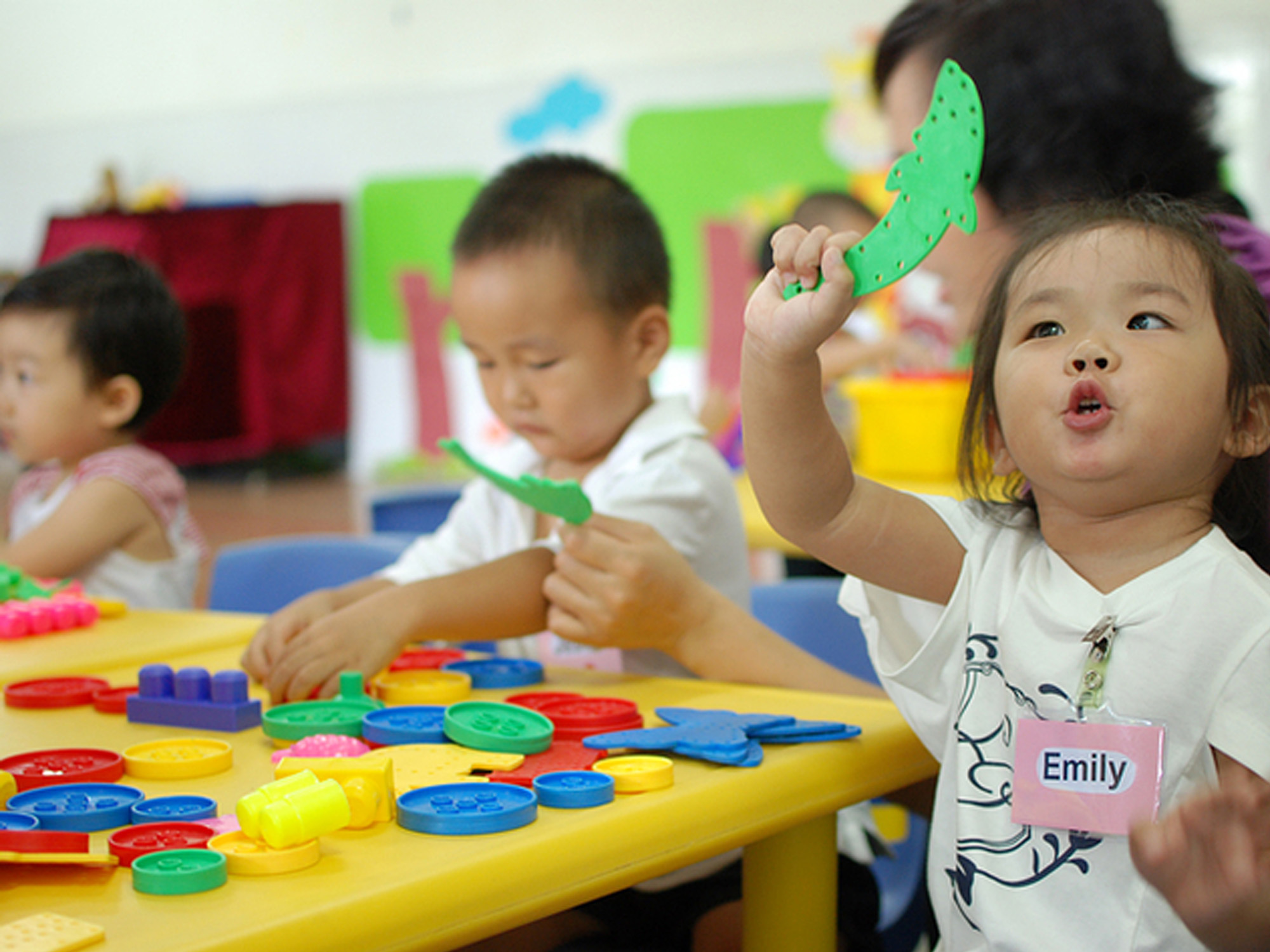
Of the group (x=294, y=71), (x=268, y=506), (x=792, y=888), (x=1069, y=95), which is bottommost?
(x=268, y=506)

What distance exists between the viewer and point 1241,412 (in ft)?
2.43

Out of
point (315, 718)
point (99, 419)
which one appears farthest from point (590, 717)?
point (99, 419)

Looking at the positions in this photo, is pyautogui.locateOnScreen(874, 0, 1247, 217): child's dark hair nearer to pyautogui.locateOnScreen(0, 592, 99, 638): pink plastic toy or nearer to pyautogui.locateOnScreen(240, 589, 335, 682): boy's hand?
pyautogui.locateOnScreen(240, 589, 335, 682): boy's hand

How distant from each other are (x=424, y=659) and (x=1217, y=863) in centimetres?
63

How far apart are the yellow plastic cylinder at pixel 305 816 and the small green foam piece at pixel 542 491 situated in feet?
1.11

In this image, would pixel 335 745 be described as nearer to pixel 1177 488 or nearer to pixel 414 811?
pixel 414 811

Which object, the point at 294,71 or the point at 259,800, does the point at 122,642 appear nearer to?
the point at 259,800

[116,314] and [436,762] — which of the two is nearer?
[436,762]

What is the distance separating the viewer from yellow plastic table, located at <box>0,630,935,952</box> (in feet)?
1.72

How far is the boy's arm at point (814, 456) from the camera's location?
2.34ft

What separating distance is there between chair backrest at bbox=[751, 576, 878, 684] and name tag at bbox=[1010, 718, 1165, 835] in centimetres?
59

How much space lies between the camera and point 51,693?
896 mm

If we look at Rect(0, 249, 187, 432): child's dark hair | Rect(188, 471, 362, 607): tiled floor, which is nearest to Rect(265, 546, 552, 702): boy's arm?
Rect(0, 249, 187, 432): child's dark hair

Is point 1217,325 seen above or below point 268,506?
above
